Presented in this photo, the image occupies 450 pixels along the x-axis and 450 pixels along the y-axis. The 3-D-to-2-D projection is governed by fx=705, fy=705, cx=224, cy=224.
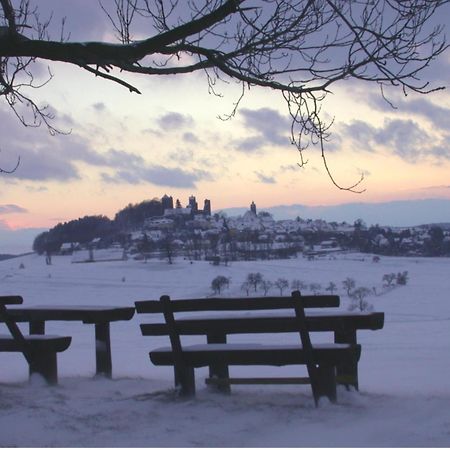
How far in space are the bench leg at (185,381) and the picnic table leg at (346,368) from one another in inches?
48.4

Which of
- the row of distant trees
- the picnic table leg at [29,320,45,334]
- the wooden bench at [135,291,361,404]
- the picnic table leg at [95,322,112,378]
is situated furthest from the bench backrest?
the row of distant trees

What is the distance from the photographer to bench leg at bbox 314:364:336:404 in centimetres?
547

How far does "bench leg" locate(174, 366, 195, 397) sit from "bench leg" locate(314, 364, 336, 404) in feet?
3.51

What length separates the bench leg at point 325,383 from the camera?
5.47 m

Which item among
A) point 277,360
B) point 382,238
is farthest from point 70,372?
point 382,238

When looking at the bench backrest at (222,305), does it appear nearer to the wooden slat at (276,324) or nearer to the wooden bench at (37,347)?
the wooden slat at (276,324)

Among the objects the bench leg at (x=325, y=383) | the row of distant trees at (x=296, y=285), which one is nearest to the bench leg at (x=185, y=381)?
the bench leg at (x=325, y=383)

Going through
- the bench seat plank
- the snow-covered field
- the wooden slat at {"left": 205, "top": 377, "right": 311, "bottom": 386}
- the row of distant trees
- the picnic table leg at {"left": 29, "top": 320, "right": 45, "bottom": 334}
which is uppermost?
the picnic table leg at {"left": 29, "top": 320, "right": 45, "bottom": 334}

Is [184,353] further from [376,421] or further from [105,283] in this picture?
[105,283]

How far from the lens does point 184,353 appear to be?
586cm

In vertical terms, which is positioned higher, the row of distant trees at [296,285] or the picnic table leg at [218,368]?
Answer: the picnic table leg at [218,368]

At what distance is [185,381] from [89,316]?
4.88 ft

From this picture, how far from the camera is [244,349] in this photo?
5656mm

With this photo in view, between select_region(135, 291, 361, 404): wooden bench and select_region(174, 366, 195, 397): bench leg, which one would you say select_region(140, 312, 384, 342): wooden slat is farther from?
select_region(174, 366, 195, 397): bench leg
